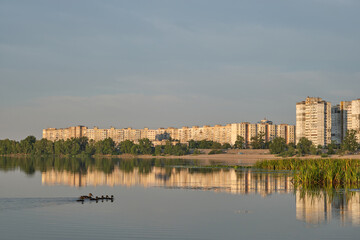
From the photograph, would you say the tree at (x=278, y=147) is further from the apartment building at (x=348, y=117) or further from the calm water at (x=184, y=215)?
the calm water at (x=184, y=215)

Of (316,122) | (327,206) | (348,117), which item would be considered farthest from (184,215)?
(348,117)

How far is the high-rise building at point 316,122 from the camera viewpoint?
17650 centimetres

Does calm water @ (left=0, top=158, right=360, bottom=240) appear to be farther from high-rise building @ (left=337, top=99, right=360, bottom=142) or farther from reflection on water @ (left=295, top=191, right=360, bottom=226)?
high-rise building @ (left=337, top=99, right=360, bottom=142)

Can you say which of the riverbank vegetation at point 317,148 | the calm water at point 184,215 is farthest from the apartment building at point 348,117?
the calm water at point 184,215

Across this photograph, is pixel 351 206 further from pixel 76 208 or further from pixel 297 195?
pixel 76 208

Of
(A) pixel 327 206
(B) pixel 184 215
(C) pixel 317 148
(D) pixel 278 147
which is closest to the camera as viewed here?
(B) pixel 184 215

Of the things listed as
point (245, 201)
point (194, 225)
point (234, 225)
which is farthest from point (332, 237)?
point (245, 201)

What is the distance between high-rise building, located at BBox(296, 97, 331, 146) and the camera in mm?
176500

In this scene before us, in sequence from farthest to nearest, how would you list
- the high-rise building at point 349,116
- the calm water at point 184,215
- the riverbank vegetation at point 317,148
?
1. the high-rise building at point 349,116
2. the riverbank vegetation at point 317,148
3. the calm water at point 184,215

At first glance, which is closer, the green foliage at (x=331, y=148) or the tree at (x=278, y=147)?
the green foliage at (x=331, y=148)

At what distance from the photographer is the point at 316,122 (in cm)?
17750

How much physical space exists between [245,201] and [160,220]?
10810 mm

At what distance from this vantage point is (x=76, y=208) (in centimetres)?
3198

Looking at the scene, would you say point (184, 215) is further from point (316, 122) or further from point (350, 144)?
point (316, 122)
